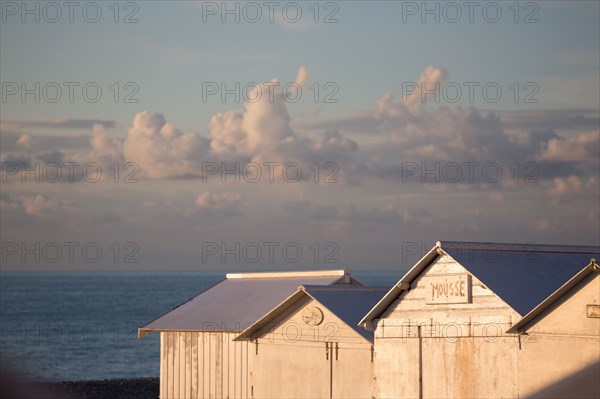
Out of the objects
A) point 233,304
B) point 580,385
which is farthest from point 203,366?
point 580,385

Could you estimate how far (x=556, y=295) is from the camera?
1537cm

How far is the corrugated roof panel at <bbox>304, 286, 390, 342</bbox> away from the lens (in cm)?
2081

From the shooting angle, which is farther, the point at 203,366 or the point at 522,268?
the point at 203,366

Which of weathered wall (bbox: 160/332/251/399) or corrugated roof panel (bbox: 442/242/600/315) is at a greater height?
corrugated roof panel (bbox: 442/242/600/315)

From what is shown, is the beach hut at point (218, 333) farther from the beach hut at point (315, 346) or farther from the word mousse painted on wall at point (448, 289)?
the word mousse painted on wall at point (448, 289)

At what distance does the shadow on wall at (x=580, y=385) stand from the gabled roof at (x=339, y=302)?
5.68 metres

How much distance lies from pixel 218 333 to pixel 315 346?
4.43 m

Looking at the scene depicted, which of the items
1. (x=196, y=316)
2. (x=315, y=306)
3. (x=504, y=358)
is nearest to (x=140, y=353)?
(x=196, y=316)

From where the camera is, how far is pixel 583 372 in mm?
14852

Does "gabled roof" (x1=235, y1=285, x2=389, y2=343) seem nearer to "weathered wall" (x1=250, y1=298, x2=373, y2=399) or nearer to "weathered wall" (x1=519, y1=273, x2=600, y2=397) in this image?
"weathered wall" (x1=250, y1=298, x2=373, y2=399)

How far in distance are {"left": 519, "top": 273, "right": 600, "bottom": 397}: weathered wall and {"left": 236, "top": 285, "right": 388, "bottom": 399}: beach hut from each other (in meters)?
4.84

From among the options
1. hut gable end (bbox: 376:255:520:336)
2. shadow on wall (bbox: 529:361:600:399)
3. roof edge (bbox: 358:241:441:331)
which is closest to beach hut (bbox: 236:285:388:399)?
roof edge (bbox: 358:241:441:331)

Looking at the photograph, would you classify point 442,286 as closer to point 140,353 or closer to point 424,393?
point 424,393

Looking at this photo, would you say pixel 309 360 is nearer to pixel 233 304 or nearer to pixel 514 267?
pixel 233 304
